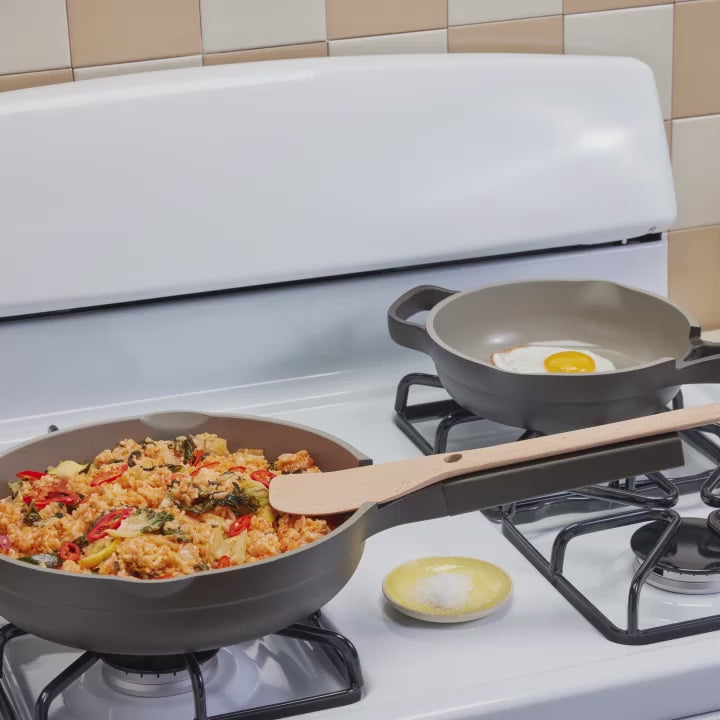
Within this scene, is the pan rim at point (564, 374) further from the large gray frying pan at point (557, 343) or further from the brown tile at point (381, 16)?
the brown tile at point (381, 16)

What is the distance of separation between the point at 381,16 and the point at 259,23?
14 cm

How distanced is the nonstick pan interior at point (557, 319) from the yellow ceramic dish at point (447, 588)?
13.6 inches

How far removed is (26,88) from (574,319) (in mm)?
640

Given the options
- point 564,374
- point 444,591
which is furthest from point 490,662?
point 564,374

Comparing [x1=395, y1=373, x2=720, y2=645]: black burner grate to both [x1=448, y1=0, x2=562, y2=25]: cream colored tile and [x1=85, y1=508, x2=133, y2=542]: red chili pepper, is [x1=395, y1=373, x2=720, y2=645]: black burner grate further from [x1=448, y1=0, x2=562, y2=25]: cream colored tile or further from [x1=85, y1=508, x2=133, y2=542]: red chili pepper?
[x1=448, y1=0, x2=562, y2=25]: cream colored tile

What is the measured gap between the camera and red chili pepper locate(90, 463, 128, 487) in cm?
88

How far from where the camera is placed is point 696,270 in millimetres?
1548

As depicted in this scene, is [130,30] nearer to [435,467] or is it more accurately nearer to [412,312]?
[412,312]

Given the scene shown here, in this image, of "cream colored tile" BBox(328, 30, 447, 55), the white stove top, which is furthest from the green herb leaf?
"cream colored tile" BBox(328, 30, 447, 55)

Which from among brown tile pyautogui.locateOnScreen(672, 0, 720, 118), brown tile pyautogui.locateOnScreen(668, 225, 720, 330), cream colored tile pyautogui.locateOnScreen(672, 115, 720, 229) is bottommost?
brown tile pyautogui.locateOnScreen(668, 225, 720, 330)

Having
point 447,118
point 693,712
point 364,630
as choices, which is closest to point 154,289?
point 447,118

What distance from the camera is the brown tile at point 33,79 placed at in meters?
1.21

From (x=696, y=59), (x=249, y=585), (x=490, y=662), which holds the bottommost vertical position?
(x=490, y=662)

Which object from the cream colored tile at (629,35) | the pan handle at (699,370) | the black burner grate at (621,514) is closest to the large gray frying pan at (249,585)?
the black burner grate at (621,514)
